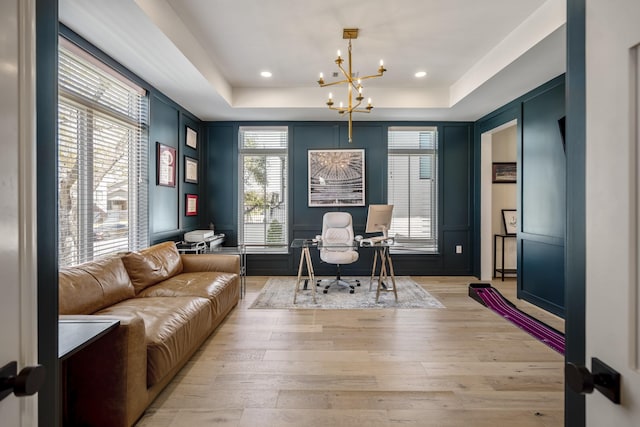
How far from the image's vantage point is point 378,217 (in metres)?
4.00

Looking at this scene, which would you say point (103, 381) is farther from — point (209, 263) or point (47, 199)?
point (209, 263)

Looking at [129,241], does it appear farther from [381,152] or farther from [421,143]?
[421,143]

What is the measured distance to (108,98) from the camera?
2982 mm

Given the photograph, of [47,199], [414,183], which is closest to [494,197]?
[414,183]

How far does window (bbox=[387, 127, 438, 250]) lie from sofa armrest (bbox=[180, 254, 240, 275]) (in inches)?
109

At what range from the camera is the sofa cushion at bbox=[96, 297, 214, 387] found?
1898mm

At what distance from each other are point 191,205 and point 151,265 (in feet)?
6.19

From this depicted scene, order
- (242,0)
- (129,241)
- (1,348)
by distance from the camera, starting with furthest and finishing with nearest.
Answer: (129,241)
(242,0)
(1,348)

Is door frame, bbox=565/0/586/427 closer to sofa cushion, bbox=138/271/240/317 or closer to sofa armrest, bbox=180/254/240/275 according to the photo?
sofa cushion, bbox=138/271/240/317

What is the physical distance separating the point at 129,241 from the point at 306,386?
96.7 inches

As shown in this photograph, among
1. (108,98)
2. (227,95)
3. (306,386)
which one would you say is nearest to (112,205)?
(108,98)

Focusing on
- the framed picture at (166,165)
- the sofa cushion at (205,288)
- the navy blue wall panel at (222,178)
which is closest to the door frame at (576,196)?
the sofa cushion at (205,288)

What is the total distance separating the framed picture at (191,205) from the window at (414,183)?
3076 mm

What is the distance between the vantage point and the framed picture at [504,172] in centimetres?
524
